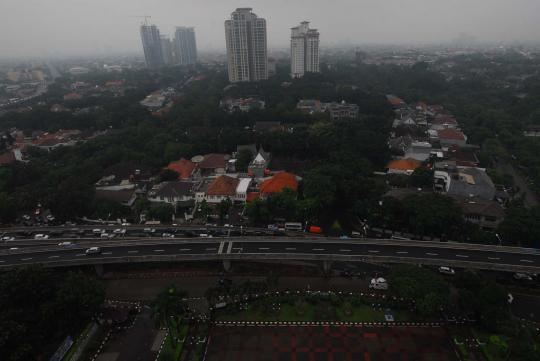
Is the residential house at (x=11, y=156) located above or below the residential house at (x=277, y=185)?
below

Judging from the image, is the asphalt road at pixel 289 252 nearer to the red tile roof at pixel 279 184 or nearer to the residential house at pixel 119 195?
the residential house at pixel 119 195

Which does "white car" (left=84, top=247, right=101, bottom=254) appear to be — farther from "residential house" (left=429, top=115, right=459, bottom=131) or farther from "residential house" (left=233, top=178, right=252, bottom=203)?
"residential house" (left=429, top=115, right=459, bottom=131)

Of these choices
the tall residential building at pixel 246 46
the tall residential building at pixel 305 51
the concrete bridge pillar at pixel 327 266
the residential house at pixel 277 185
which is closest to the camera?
the concrete bridge pillar at pixel 327 266

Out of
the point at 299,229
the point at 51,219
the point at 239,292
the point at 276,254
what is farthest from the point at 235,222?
the point at 51,219

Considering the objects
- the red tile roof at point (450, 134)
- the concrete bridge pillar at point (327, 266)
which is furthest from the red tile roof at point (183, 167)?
the red tile roof at point (450, 134)

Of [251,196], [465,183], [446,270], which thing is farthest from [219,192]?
[465,183]

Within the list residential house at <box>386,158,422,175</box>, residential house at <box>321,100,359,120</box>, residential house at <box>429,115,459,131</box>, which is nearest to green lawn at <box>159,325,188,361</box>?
residential house at <box>386,158,422,175</box>

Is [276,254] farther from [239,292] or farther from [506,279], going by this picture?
[506,279]
